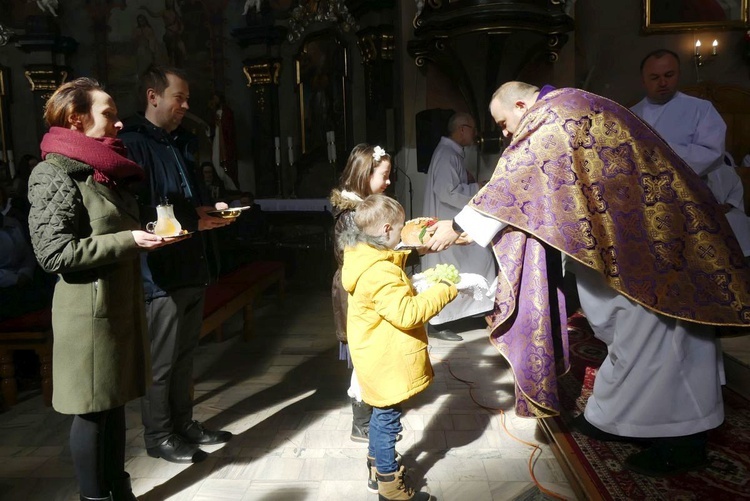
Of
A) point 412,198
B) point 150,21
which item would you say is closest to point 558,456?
point 412,198

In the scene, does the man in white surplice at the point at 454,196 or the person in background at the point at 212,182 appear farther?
the person in background at the point at 212,182

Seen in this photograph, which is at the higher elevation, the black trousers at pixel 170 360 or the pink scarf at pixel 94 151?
the pink scarf at pixel 94 151

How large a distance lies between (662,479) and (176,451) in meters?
2.35

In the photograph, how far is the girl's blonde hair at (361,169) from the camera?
2.99 m

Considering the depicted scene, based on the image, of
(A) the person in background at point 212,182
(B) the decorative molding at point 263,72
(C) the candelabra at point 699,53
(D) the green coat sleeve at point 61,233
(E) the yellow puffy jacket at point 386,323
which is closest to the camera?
(D) the green coat sleeve at point 61,233

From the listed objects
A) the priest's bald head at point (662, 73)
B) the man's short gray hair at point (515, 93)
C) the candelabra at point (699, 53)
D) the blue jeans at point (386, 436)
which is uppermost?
the candelabra at point (699, 53)

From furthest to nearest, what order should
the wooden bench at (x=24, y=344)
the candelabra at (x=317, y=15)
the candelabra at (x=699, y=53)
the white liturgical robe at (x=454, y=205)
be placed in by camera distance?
the candelabra at (x=317, y=15) → the candelabra at (x=699, y=53) → the white liturgical robe at (x=454, y=205) → the wooden bench at (x=24, y=344)

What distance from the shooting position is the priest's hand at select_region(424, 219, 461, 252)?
282cm

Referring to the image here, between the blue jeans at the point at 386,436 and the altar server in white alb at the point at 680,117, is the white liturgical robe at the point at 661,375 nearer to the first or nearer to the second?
the blue jeans at the point at 386,436

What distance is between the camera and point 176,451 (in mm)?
2977

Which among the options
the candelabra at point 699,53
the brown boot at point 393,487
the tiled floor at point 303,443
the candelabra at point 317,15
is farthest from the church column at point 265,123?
the brown boot at point 393,487

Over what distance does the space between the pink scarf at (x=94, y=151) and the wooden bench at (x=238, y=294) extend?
176 centimetres

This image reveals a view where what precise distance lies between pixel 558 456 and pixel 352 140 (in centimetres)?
642

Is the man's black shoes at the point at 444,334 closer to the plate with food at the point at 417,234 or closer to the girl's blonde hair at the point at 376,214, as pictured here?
the plate with food at the point at 417,234
